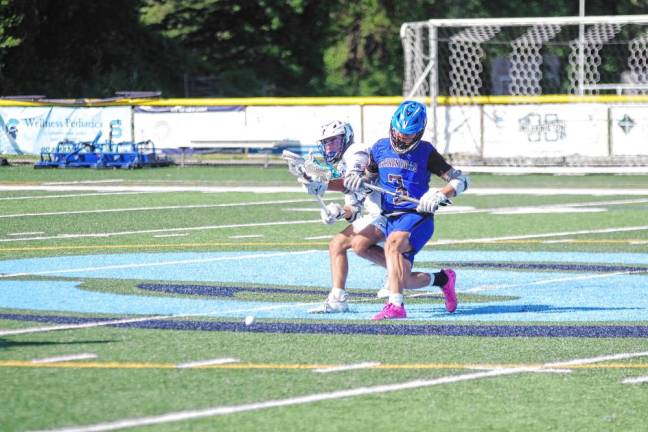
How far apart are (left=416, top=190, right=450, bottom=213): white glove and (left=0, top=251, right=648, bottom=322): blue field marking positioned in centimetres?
80

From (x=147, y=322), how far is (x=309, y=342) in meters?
1.46

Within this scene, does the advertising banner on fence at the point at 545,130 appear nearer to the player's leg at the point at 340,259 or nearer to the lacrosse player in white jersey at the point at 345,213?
the lacrosse player in white jersey at the point at 345,213

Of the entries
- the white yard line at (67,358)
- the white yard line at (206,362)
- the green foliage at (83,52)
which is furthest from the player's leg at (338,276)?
the green foliage at (83,52)

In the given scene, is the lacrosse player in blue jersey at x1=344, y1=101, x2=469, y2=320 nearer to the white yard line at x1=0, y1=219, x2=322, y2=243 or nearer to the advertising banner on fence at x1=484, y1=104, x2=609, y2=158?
the white yard line at x1=0, y1=219, x2=322, y2=243

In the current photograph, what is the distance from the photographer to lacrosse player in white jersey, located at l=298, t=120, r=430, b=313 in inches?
412

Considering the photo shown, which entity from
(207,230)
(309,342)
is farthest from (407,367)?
(207,230)

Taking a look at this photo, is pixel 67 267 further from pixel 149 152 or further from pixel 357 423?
pixel 149 152

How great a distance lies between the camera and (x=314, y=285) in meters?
12.4

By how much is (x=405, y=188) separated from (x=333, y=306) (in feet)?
3.29

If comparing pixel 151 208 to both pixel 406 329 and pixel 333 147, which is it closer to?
pixel 333 147

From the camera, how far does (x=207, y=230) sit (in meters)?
17.9

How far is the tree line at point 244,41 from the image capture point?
1873 inches

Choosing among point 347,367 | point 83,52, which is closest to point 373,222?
point 347,367

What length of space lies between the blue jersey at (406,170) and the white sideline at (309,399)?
234 cm
